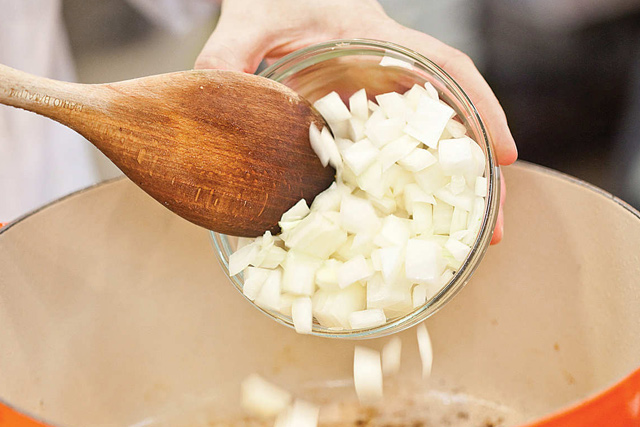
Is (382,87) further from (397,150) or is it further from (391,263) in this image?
(391,263)

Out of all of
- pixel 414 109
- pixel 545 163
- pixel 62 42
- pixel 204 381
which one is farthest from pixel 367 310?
pixel 545 163

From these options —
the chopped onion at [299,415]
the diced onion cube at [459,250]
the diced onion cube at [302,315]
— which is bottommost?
the chopped onion at [299,415]

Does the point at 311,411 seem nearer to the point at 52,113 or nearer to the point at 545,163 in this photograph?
the point at 52,113

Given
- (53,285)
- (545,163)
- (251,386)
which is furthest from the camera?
(545,163)

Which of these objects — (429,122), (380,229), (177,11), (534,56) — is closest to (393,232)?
(380,229)

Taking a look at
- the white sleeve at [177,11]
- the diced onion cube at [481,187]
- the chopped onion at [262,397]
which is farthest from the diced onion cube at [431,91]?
the white sleeve at [177,11]

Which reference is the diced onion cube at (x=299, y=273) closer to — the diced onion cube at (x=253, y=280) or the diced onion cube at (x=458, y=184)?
the diced onion cube at (x=253, y=280)

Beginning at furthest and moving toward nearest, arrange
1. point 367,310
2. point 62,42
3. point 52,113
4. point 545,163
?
point 545,163
point 62,42
point 367,310
point 52,113
